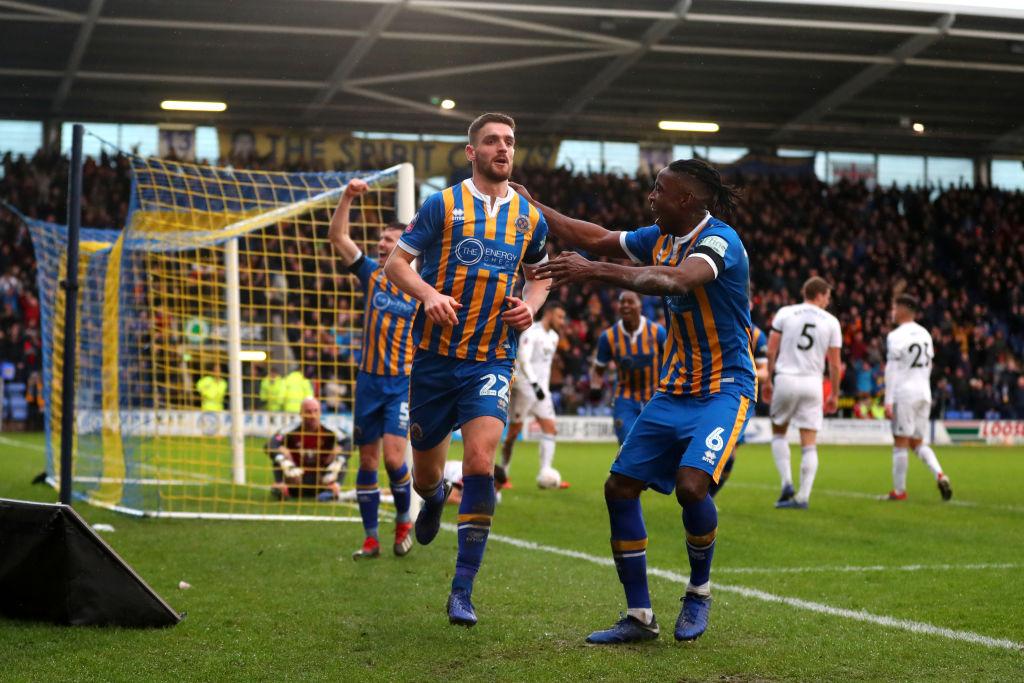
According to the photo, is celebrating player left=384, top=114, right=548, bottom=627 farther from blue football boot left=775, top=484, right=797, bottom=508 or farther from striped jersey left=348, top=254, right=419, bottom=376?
blue football boot left=775, top=484, right=797, bottom=508

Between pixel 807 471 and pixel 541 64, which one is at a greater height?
pixel 541 64

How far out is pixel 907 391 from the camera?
486 inches

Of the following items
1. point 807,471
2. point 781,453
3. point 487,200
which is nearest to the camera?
point 487,200

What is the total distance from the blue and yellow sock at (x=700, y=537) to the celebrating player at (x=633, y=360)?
16.9 ft

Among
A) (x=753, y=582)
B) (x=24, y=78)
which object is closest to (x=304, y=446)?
(x=753, y=582)

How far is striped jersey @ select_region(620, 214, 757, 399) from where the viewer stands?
504 centimetres

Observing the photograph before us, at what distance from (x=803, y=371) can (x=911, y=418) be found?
167 centimetres

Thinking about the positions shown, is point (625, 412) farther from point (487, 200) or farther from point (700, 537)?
point (700, 537)

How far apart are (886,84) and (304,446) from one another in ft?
75.2

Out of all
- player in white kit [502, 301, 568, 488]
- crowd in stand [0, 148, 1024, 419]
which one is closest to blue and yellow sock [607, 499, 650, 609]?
player in white kit [502, 301, 568, 488]

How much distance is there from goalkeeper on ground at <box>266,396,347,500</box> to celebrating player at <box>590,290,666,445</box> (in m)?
2.81

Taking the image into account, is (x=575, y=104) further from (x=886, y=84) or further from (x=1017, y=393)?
(x=1017, y=393)

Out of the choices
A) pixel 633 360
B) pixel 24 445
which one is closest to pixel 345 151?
pixel 24 445

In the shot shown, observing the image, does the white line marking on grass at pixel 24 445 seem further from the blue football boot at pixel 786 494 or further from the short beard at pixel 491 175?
the short beard at pixel 491 175
